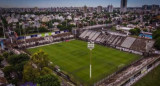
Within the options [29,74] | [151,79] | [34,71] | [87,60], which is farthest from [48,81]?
[151,79]

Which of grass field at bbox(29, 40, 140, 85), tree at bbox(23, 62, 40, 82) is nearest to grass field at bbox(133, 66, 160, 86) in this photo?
grass field at bbox(29, 40, 140, 85)

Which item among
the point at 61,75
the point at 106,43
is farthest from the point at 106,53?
the point at 61,75

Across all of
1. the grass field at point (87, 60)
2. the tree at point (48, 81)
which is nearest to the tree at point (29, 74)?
the tree at point (48, 81)

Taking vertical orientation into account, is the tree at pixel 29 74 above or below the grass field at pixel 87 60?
above

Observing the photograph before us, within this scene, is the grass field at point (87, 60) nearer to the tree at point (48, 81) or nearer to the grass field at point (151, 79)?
the grass field at point (151, 79)

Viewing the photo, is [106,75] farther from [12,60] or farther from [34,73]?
[12,60]

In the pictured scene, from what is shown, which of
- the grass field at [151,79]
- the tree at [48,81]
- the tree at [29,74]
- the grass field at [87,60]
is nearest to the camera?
the tree at [48,81]

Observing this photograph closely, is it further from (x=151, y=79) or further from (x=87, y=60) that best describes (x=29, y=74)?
(x=151, y=79)
